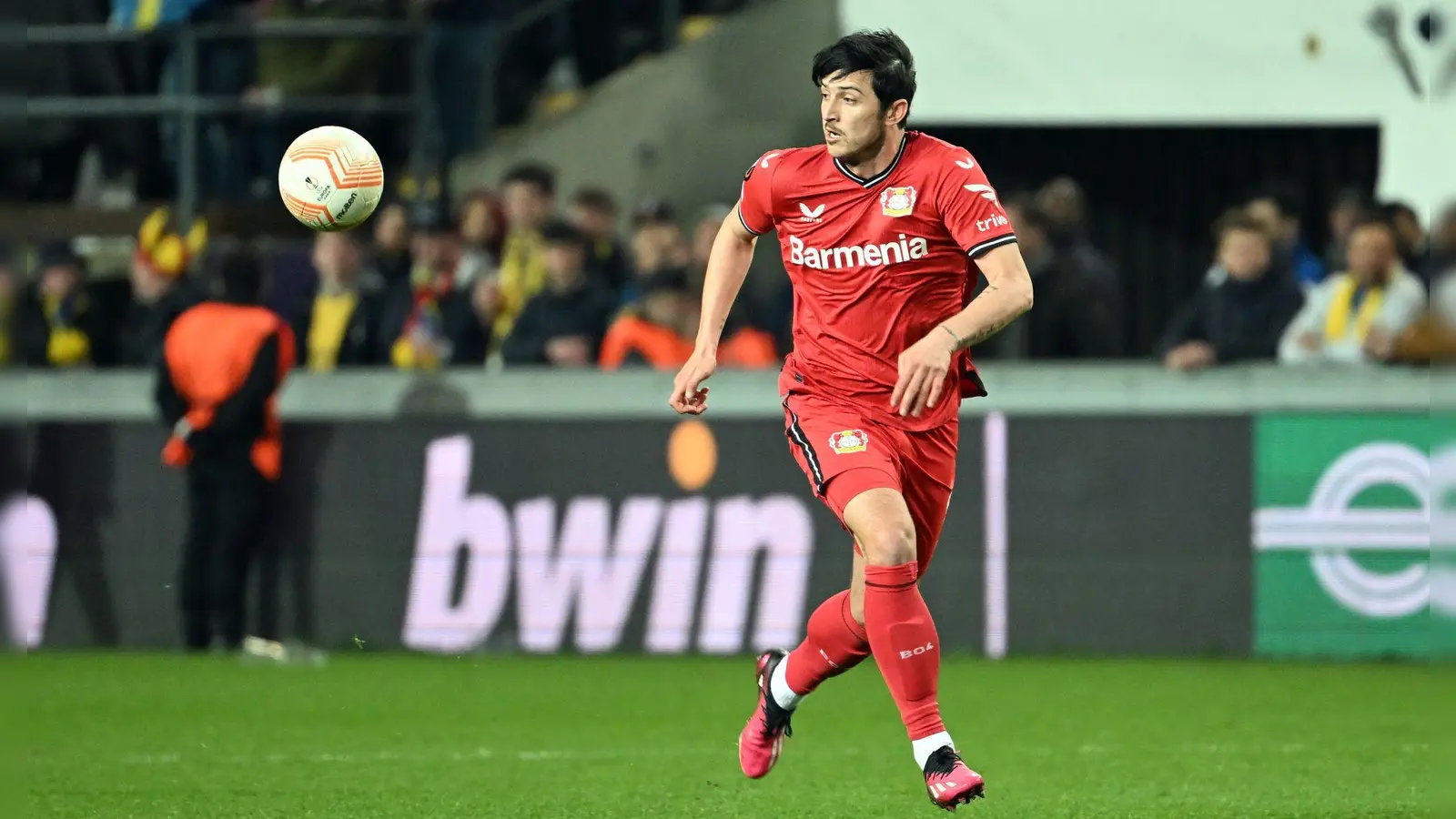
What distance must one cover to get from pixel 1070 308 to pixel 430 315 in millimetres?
3568

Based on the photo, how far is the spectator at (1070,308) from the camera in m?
12.1

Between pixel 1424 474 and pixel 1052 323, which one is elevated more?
pixel 1052 323

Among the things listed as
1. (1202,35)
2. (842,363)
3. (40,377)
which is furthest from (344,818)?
(1202,35)

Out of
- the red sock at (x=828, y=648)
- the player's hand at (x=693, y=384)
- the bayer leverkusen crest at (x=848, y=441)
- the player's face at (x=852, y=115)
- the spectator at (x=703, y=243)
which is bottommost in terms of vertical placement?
the red sock at (x=828, y=648)

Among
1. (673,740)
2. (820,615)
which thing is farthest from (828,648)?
(673,740)

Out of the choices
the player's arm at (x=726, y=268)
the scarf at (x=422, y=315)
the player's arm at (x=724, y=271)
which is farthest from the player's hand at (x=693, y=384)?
the scarf at (x=422, y=315)

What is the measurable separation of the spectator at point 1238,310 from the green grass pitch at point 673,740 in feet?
5.33

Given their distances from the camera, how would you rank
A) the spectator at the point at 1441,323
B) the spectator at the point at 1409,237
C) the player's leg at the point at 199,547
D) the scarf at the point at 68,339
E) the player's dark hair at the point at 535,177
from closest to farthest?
the spectator at the point at 1441,323, the spectator at the point at 1409,237, the player's leg at the point at 199,547, the player's dark hair at the point at 535,177, the scarf at the point at 68,339

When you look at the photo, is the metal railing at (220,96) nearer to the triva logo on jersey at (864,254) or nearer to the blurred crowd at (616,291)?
the blurred crowd at (616,291)

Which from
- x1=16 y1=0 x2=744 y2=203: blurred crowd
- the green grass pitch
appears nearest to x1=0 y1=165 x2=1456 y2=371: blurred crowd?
x1=16 y1=0 x2=744 y2=203: blurred crowd

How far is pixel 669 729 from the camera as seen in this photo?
9.00 m

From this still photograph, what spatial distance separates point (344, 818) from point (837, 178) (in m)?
2.34

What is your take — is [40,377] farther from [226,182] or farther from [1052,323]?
[1052,323]

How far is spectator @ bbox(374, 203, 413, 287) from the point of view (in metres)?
12.7
